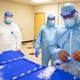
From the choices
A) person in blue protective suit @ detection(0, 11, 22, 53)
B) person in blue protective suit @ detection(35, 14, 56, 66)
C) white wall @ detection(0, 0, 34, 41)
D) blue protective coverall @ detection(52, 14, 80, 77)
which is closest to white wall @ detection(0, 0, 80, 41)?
white wall @ detection(0, 0, 34, 41)

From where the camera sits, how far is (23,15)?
7.71 meters

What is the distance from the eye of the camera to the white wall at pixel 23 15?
673cm

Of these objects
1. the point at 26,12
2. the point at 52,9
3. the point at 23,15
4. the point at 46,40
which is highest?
the point at 52,9

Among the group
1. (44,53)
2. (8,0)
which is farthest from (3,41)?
(8,0)

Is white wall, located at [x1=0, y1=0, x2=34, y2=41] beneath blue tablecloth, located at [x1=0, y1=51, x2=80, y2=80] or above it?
above

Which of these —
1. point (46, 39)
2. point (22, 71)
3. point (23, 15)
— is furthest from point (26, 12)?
point (22, 71)

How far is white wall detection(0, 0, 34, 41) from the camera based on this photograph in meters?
6.73

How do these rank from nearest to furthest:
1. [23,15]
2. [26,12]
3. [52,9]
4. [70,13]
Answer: [70,13] < [52,9] < [23,15] < [26,12]

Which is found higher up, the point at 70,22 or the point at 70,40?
the point at 70,22

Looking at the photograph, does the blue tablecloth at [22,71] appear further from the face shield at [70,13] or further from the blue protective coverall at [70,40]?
the face shield at [70,13]

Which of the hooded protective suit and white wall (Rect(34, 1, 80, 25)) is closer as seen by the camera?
the hooded protective suit

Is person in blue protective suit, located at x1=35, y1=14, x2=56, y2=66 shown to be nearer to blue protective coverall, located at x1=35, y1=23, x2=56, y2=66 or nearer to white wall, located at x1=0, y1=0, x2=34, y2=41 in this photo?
blue protective coverall, located at x1=35, y1=23, x2=56, y2=66

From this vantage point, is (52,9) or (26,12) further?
(26,12)

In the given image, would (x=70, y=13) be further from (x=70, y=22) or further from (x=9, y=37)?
(x=9, y=37)
